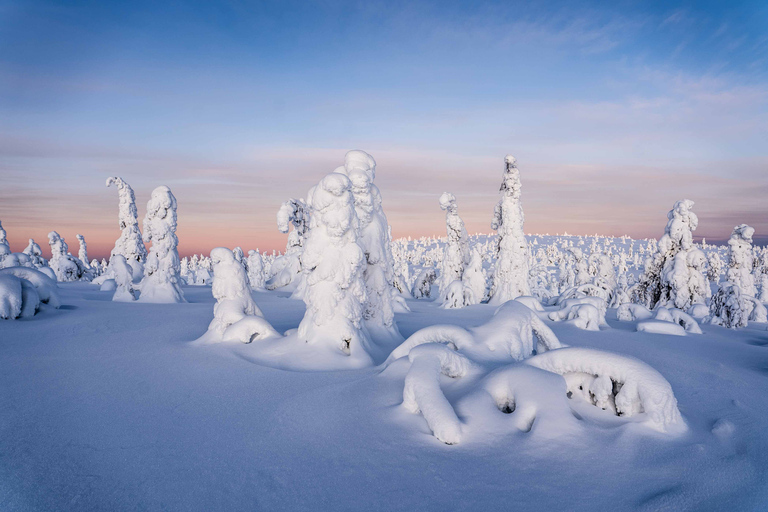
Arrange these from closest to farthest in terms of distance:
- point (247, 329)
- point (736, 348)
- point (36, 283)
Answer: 1. point (247, 329)
2. point (736, 348)
3. point (36, 283)

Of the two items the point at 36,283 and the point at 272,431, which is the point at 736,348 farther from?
the point at 36,283

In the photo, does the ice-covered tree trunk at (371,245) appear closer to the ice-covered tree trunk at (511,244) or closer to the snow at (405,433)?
the snow at (405,433)

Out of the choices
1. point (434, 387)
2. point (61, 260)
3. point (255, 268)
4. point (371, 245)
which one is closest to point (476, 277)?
point (371, 245)

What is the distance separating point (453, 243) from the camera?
96.9 ft

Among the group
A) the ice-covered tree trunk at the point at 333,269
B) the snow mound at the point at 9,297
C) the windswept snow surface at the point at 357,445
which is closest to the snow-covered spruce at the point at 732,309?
the windswept snow surface at the point at 357,445

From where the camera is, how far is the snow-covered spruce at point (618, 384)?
405cm

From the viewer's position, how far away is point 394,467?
353cm

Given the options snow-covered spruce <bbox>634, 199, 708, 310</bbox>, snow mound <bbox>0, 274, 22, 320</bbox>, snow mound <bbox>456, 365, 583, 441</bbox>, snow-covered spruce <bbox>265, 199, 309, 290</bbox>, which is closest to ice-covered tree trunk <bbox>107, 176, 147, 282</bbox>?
snow-covered spruce <bbox>265, 199, 309, 290</bbox>

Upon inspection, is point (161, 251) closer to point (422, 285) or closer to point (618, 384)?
point (618, 384)

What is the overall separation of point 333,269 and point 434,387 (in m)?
4.63

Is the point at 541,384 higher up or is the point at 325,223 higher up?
the point at 325,223

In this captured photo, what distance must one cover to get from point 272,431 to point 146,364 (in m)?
4.36

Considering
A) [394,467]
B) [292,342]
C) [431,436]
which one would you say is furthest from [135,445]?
[292,342]

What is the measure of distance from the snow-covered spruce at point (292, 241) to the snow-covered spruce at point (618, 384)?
23205mm
